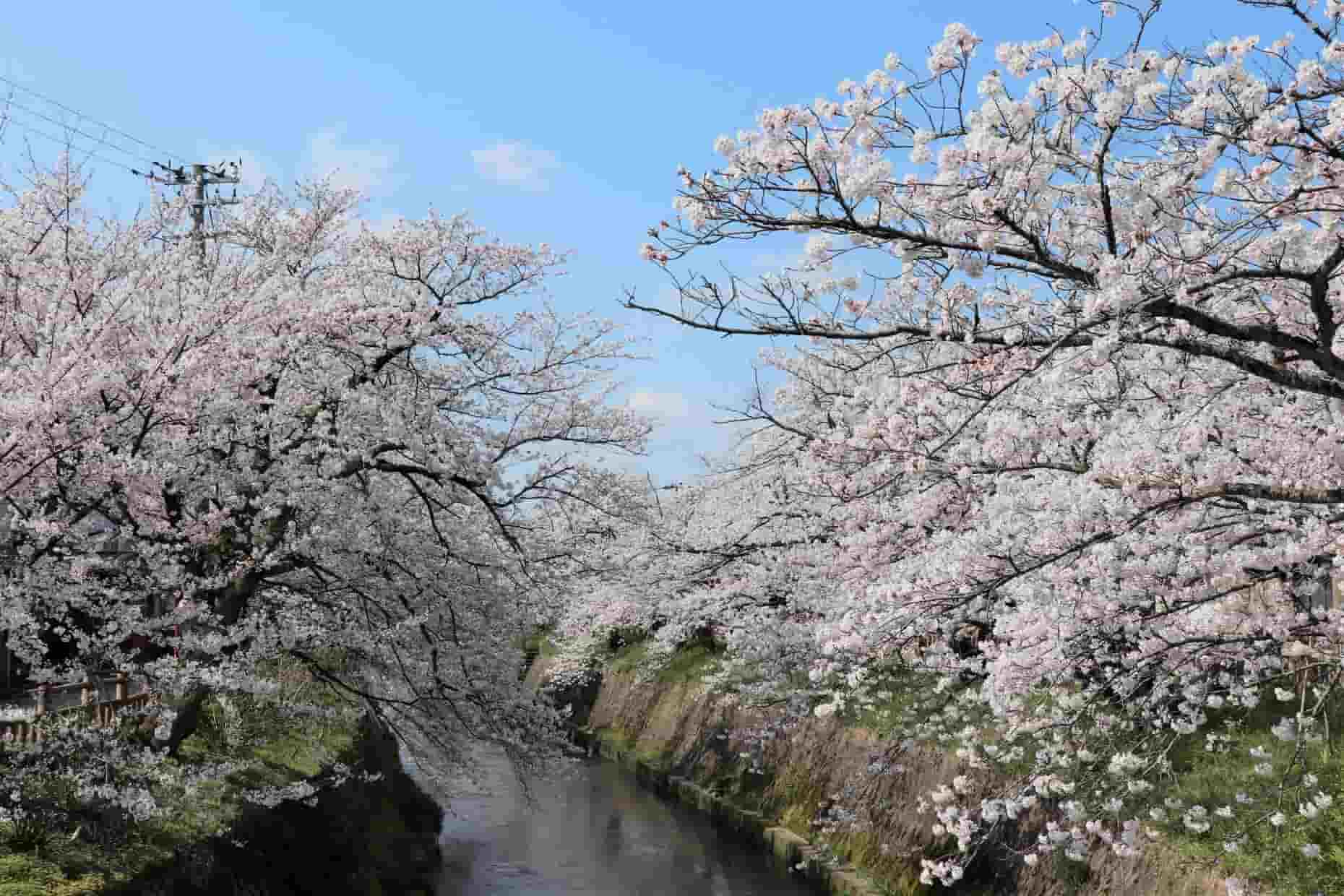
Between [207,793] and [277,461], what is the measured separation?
4.30 m

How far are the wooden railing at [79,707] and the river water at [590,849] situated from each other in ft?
18.0

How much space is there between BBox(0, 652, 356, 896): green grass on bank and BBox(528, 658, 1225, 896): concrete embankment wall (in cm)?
829

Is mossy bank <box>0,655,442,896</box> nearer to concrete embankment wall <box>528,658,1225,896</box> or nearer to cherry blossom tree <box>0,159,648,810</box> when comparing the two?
cherry blossom tree <box>0,159,648,810</box>

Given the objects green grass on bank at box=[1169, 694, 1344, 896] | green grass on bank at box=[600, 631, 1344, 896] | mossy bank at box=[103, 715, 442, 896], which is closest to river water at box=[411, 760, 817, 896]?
mossy bank at box=[103, 715, 442, 896]

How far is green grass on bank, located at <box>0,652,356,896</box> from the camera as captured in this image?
32.7 feet

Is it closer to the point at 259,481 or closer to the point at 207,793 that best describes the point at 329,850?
the point at 207,793

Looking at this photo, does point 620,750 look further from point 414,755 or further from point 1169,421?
point 1169,421

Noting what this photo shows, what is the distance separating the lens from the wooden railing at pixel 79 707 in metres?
12.5

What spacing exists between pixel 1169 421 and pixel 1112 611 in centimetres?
152

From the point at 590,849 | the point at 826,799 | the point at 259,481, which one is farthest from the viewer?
the point at 590,849

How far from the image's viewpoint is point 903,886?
52.6 ft

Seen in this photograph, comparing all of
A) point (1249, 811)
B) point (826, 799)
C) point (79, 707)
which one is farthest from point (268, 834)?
point (1249, 811)

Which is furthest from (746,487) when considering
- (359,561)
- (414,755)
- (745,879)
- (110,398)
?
(110,398)

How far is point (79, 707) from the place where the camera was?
1490 centimetres
